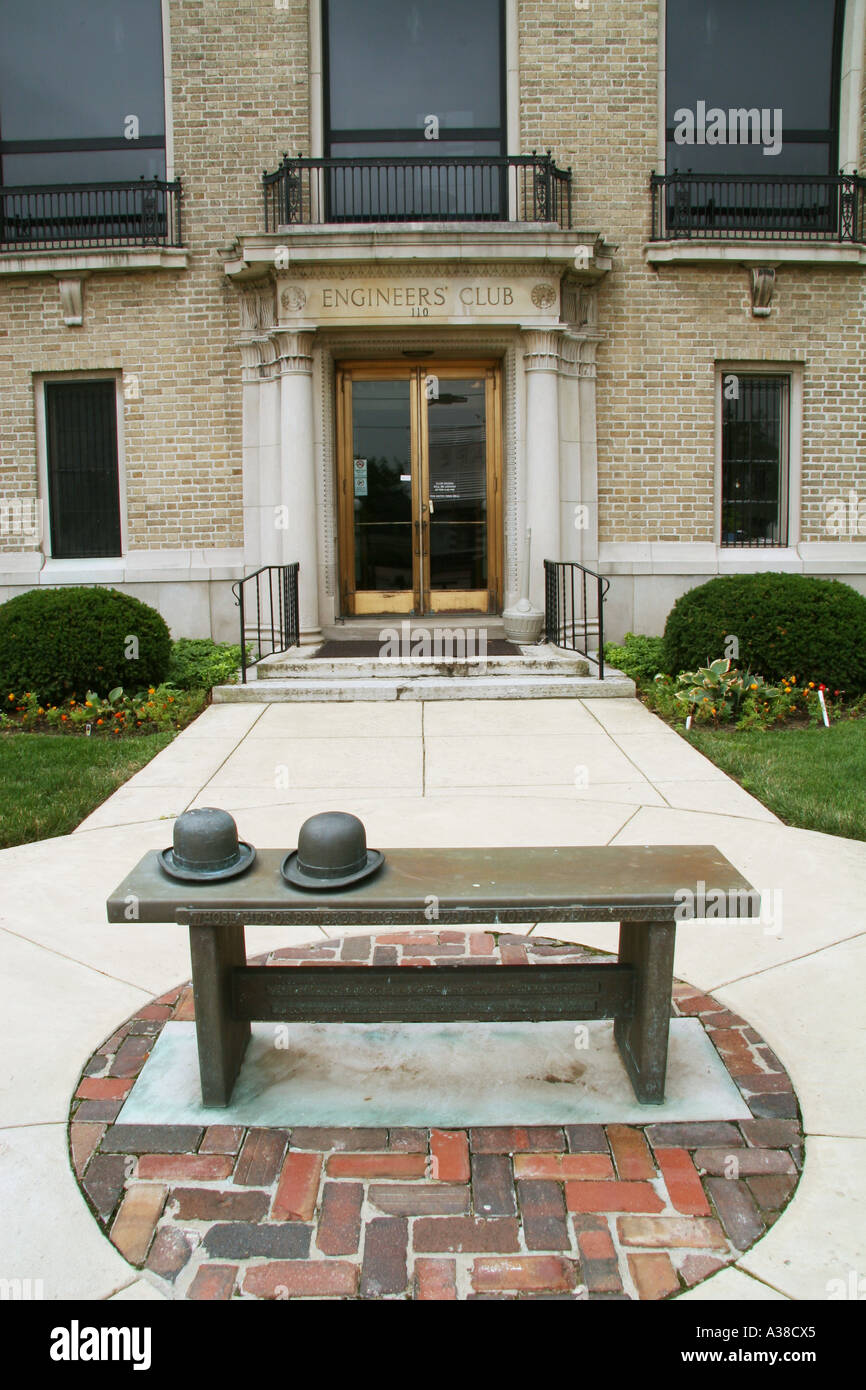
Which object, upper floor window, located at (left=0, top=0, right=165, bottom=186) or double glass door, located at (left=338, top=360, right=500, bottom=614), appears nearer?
upper floor window, located at (left=0, top=0, right=165, bottom=186)

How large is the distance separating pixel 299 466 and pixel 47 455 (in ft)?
11.6

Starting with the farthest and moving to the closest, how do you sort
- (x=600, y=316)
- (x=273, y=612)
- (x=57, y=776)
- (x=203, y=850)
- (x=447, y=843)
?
1. (x=600, y=316)
2. (x=273, y=612)
3. (x=57, y=776)
4. (x=447, y=843)
5. (x=203, y=850)

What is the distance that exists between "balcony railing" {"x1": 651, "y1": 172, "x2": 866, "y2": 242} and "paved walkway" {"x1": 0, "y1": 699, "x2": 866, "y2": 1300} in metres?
6.52

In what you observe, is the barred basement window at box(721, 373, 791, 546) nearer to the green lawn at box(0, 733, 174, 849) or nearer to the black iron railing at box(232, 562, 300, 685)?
the black iron railing at box(232, 562, 300, 685)

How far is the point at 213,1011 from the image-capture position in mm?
3059

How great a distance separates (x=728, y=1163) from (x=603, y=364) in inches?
426

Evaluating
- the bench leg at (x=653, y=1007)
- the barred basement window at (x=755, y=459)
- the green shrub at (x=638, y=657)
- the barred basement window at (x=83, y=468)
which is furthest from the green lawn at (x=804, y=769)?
the barred basement window at (x=83, y=468)

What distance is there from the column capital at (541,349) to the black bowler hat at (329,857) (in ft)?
31.4

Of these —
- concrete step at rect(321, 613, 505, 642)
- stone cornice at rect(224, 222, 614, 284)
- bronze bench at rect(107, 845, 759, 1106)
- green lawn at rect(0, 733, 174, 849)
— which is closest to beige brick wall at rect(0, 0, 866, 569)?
stone cornice at rect(224, 222, 614, 284)

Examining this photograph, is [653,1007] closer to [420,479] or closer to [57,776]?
[57,776]


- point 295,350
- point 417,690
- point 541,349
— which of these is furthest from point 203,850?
point 541,349

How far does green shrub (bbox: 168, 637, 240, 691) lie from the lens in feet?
34.7

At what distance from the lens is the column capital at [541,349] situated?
11523 millimetres

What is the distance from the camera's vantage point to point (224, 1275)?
242cm
